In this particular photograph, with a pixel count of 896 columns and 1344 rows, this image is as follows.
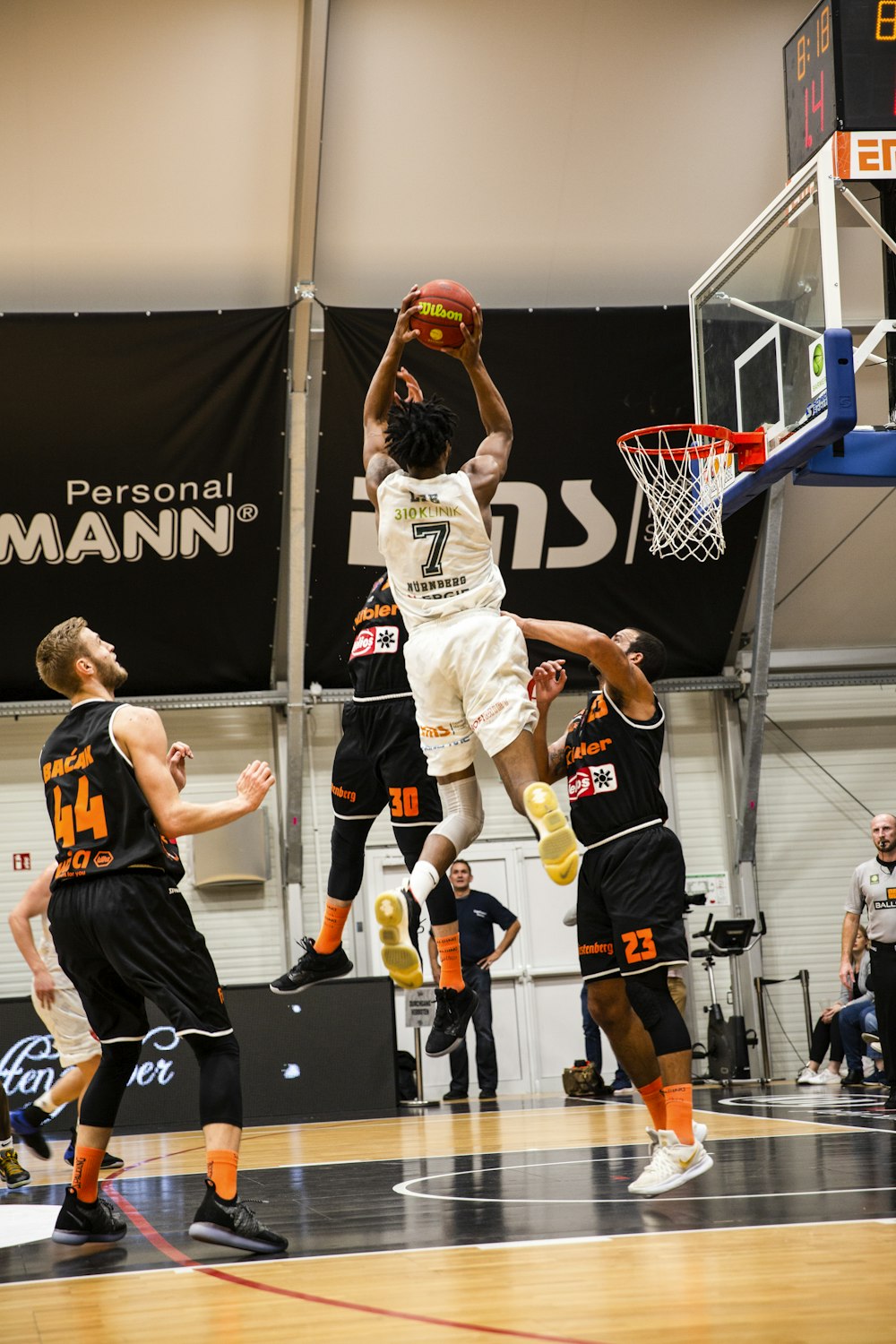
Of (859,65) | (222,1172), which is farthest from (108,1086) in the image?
(859,65)

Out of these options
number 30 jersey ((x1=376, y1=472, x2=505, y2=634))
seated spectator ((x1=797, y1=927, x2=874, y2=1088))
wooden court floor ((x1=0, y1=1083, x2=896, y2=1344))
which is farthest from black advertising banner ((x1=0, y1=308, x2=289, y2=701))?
number 30 jersey ((x1=376, y1=472, x2=505, y2=634))

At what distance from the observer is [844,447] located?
347 inches

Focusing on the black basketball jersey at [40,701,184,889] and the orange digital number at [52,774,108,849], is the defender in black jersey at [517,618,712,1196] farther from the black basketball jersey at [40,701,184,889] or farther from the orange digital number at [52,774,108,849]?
the orange digital number at [52,774,108,849]

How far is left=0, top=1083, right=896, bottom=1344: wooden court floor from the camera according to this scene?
3.42 meters

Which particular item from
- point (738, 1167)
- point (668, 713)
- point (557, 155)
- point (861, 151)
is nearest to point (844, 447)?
point (861, 151)

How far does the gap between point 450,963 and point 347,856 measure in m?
0.81

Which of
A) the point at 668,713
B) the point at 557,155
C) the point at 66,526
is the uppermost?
the point at 557,155

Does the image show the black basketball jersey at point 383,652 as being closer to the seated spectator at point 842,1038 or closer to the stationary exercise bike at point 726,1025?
the seated spectator at point 842,1038

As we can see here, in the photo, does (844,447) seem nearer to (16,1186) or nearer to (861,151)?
(861,151)

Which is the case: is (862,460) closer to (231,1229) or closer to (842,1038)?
(231,1229)

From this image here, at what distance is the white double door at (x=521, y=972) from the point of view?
1575 centimetres

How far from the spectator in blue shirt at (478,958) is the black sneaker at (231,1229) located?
28.8ft

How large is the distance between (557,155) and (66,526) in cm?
600

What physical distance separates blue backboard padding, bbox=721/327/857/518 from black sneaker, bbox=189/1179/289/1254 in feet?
18.7
